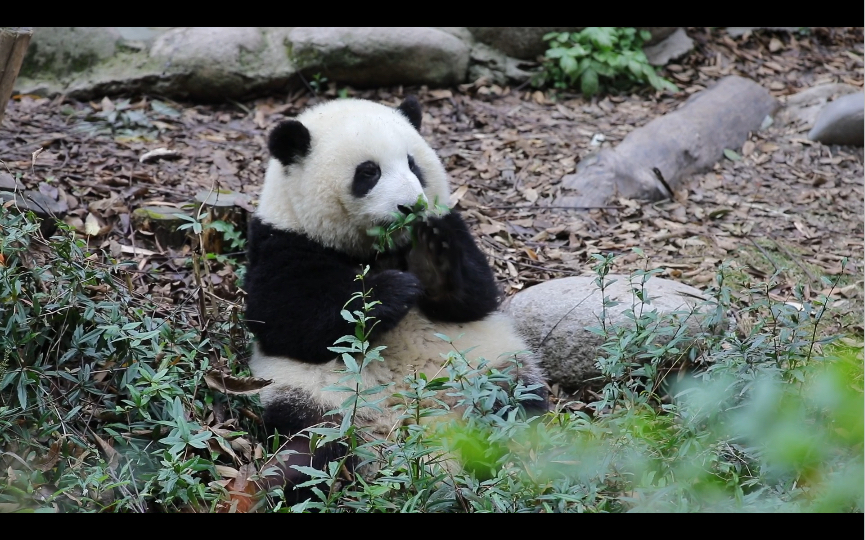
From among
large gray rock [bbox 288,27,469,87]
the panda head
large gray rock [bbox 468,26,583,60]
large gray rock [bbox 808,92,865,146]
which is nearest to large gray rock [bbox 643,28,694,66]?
large gray rock [bbox 468,26,583,60]

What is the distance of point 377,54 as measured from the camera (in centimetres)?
873

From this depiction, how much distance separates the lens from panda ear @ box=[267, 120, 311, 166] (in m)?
4.30

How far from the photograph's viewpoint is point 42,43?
830cm

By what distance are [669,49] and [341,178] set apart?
23.0 feet

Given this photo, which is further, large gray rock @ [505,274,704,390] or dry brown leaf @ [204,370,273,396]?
large gray rock @ [505,274,704,390]

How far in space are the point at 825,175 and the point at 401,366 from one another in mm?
5356

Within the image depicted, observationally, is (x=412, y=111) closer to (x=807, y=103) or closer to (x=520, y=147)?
(x=520, y=147)

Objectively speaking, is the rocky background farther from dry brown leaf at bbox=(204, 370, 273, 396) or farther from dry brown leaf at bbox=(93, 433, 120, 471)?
dry brown leaf at bbox=(93, 433, 120, 471)

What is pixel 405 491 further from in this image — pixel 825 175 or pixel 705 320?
pixel 825 175

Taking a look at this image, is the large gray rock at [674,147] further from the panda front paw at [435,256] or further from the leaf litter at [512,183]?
the panda front paw at [435,256]

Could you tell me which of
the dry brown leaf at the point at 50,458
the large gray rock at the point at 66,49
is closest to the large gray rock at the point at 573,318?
the dry brown leaf at the point at 50,458

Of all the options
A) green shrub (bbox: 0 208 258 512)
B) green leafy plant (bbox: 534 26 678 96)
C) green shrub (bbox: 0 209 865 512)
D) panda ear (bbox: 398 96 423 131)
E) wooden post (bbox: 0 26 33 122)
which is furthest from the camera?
green leafy plant (bbox: 534 26 678 96)

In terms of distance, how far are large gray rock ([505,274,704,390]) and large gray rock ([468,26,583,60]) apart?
4943mm

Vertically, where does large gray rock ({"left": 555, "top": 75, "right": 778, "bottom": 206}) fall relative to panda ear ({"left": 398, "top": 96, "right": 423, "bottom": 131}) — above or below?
below
